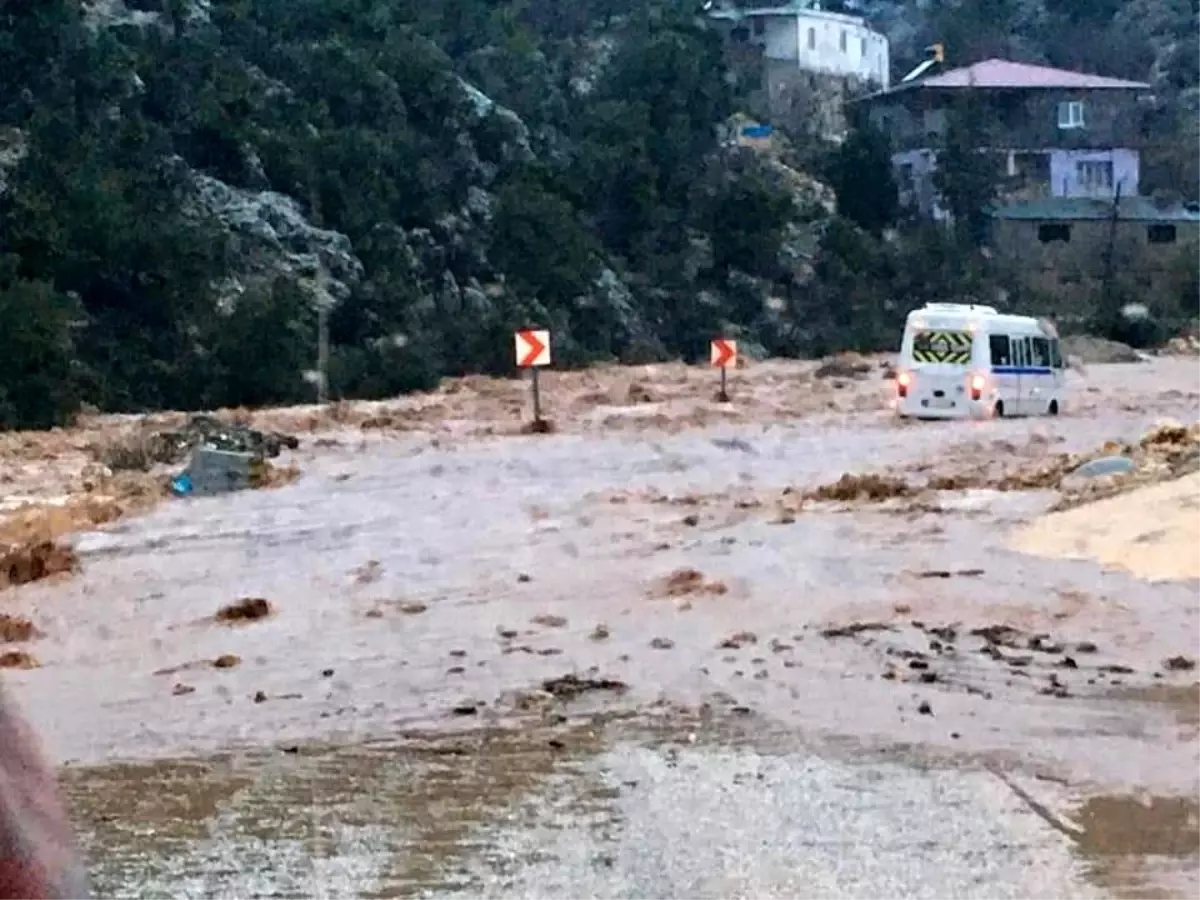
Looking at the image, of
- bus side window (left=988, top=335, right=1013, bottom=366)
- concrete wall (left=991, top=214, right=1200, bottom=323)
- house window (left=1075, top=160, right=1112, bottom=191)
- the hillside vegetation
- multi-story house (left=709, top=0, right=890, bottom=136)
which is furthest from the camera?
multi-story house (left=709, top=0, right=890, bottom=136)

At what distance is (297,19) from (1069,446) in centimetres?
4199

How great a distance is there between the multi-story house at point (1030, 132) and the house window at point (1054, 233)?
2816 mm

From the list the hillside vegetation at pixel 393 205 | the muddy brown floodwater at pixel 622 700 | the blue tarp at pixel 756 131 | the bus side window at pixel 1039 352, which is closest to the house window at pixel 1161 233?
the hillside vegetation at pixel 393 205

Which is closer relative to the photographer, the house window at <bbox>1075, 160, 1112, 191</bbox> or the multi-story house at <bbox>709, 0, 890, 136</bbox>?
the house window at <bbox>1075, 160, 1112, 191</bbox>

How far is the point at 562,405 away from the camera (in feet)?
127

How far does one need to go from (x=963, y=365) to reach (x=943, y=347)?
0.44 metres

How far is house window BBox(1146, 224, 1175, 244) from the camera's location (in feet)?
244

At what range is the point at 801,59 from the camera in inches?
3334

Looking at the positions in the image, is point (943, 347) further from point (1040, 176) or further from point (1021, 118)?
point (1021, 118)

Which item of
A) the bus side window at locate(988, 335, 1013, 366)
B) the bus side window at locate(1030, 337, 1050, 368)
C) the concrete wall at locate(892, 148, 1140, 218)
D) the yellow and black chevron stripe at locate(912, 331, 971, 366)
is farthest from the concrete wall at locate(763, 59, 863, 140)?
the yellow and black chevron stripe at locate(912, 331, 971, 366)

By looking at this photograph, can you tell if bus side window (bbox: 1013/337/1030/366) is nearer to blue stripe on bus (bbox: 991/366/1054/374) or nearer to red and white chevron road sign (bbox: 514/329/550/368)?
blue stripe on bus (bbox: 991/366/1054/374)

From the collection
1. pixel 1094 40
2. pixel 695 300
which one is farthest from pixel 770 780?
pixel 1094 40

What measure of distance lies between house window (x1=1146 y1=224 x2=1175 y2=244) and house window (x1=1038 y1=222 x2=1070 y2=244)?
10.6 ft

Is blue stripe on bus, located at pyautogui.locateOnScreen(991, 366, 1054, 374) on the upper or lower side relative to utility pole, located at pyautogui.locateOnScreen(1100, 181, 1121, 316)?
lower
